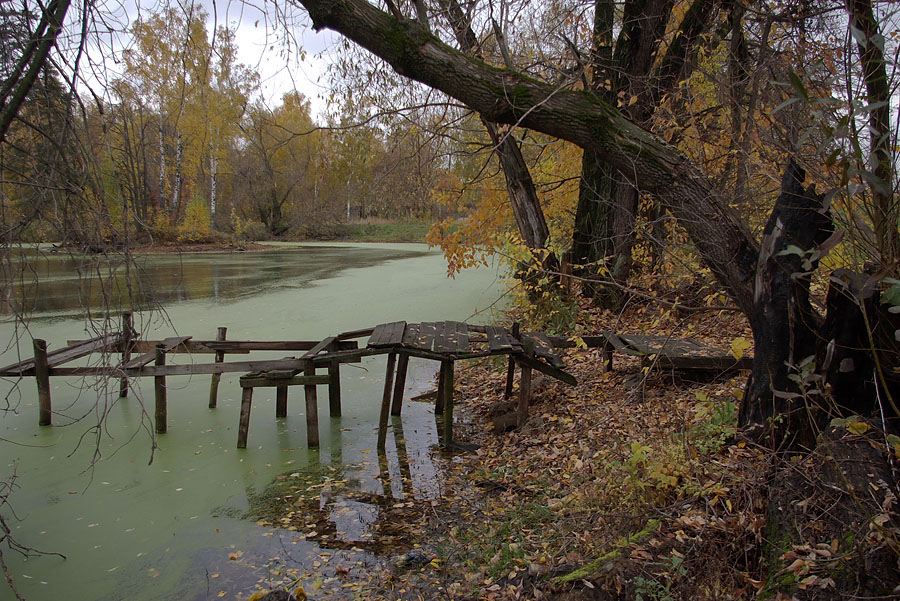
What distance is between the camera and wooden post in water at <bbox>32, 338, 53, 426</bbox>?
589 cm

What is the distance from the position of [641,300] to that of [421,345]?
3218mm

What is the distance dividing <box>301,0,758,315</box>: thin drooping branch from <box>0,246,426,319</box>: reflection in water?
6.36 feet

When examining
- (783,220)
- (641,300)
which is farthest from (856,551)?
(641,300)

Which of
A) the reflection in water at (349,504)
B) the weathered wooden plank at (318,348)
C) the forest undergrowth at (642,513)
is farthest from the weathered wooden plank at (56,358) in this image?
the forest undergrowth at (642,513)

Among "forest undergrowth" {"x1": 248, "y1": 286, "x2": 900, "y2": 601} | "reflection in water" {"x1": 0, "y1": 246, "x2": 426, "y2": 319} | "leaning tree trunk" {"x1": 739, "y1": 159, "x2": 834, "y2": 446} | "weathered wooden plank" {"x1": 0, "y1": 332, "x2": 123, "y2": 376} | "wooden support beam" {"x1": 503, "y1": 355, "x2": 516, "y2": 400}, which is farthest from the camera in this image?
"wooden support beam" {"x1": 503, "y1": 355, "x2": 516, "y2": 400}

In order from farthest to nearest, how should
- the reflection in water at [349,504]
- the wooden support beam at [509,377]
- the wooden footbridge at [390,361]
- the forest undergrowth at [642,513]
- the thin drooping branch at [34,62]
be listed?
1. the wooden support beam at [509,377]
2. the wooden footbridge at [390,361]
3. the reflection in water at [349,504]
4. the thin drooping branch at [34,62]
5. the forest undergrowth at [642,513]

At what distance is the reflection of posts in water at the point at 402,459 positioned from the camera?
4625mm

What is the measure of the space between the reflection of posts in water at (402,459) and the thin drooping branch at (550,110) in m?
2.72

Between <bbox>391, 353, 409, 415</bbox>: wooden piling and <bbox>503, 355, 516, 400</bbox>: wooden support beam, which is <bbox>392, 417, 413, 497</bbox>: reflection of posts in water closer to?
<bbox>391, 353, 409, 415</bbox>: wooden piling

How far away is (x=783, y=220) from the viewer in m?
2.83

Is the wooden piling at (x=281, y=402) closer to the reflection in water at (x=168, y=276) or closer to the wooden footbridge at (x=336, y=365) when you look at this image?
the wooden footbridge at (x=336, y=365)

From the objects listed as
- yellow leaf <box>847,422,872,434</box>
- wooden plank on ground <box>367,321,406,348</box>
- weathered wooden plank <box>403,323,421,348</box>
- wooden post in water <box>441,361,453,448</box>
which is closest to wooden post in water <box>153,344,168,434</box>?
wooden plank on ground <box>367,321,406,348</box>

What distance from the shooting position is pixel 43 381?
6.00m

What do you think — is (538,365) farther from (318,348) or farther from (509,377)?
(318,348)
